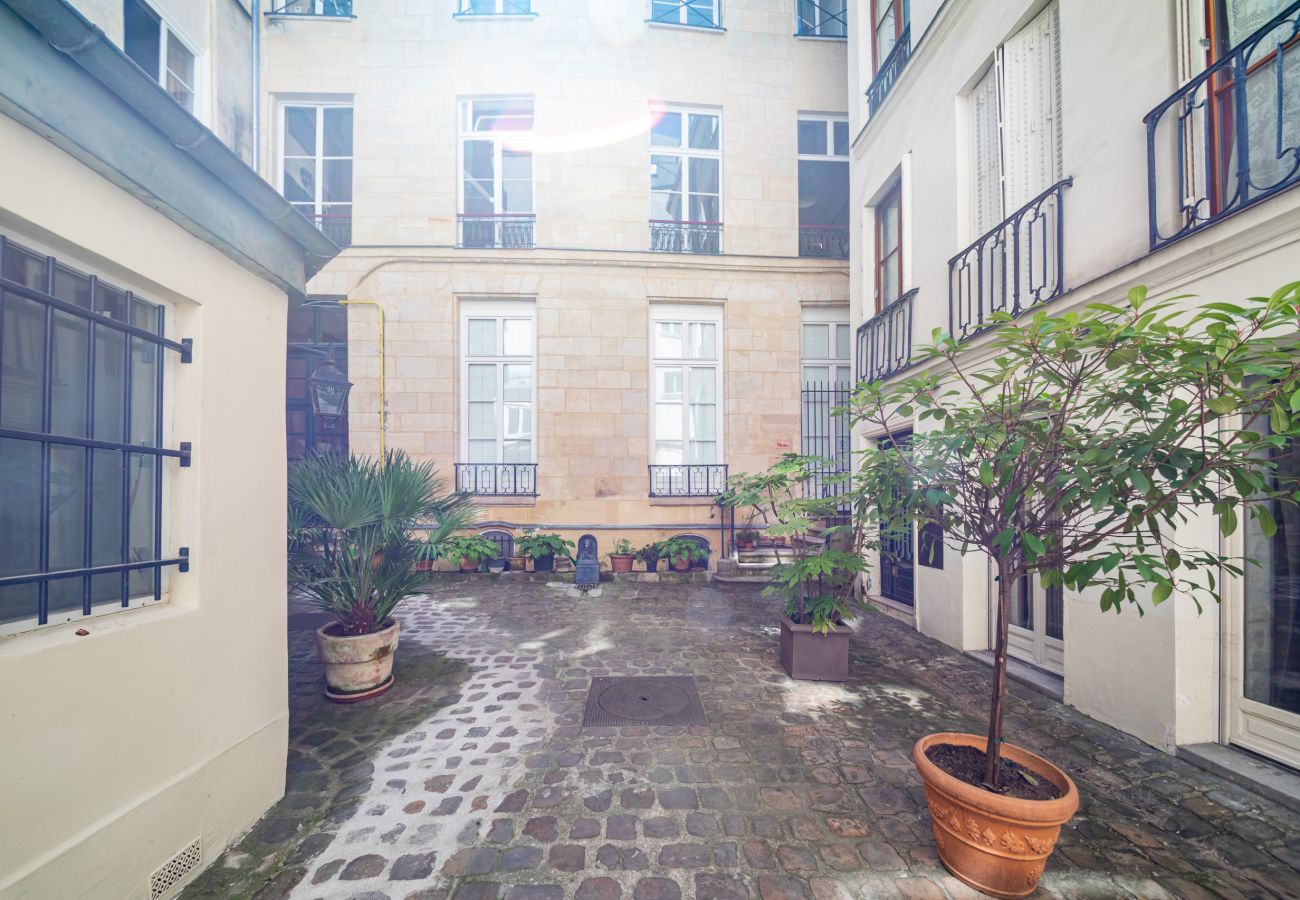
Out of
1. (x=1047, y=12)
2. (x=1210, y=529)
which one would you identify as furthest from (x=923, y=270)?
(x=1210, y=529)

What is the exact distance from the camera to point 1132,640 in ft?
10.6

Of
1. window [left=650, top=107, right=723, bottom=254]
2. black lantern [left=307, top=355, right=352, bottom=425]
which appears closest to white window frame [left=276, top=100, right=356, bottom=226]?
black lantern [left=307, top=355, right=352, bottom=425]

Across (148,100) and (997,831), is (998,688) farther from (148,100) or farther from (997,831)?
(148,100)

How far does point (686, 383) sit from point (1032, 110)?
5.83 meters

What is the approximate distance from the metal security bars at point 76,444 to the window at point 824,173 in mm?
9654

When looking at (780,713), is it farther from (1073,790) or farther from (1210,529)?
(1210,529)

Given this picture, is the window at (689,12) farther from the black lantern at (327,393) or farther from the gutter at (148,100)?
the gutter at (148,100)

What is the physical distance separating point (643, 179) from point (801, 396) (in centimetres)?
499

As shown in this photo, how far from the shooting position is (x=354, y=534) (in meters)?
3.91

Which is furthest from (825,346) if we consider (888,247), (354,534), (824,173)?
(354,534)

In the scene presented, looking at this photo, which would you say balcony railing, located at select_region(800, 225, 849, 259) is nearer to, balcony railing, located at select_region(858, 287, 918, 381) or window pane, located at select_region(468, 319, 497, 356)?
balcony railing, located at select_region(858, 287, 918, 381)

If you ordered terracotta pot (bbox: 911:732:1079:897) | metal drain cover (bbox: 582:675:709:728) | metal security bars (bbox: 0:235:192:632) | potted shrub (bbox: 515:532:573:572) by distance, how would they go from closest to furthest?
metal security bars (bbox: 0:235:192:632), terracotta pot (bbox: 911:732:1079:897), metal drain cover (bbox: 582:675:709:728), potted shrub (bbox: 515:532:573:572)

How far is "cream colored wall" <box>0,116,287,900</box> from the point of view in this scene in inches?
63.1

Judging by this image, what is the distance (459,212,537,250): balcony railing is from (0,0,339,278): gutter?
260 inches
